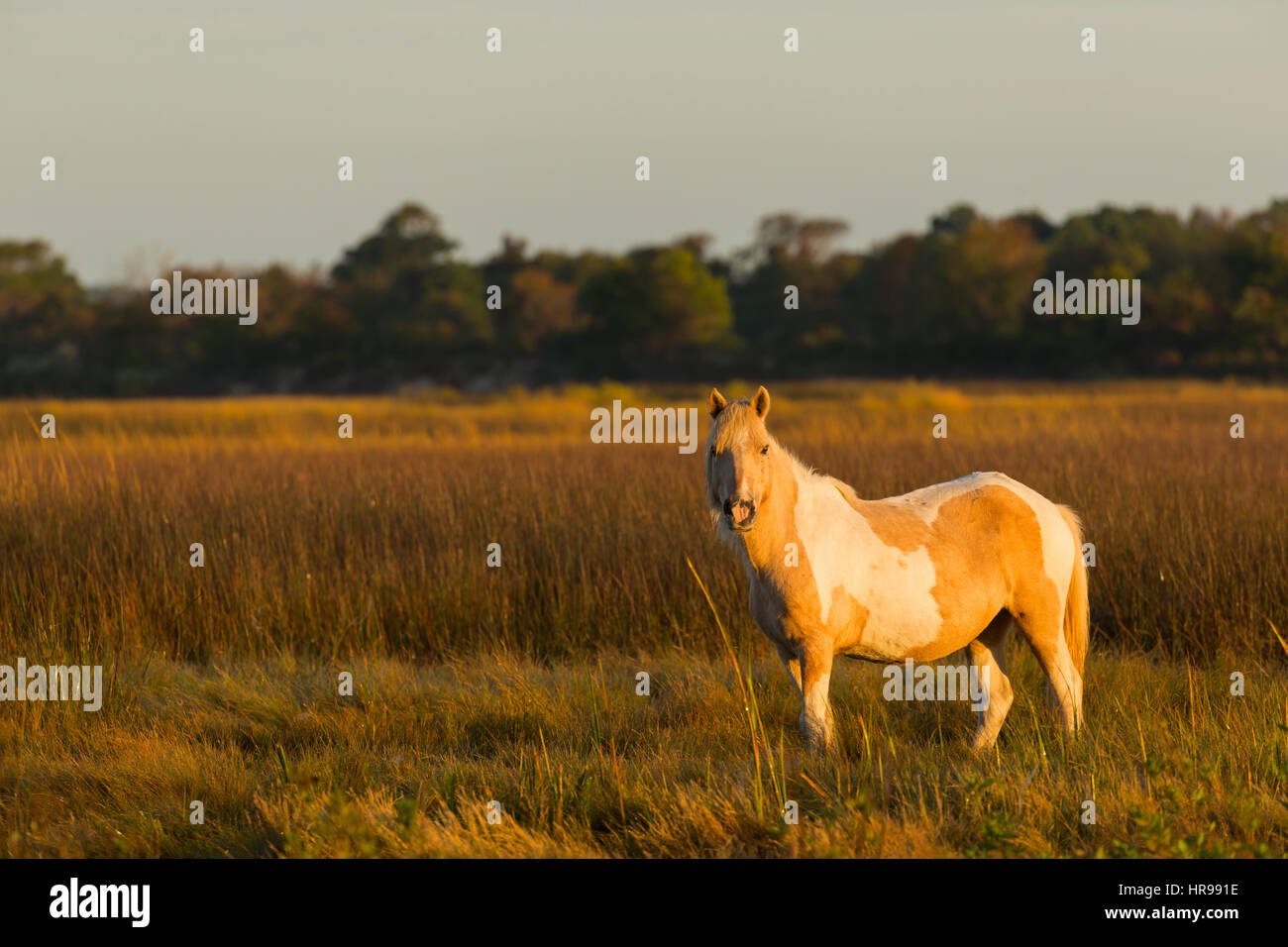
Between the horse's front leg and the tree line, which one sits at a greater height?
the tree line

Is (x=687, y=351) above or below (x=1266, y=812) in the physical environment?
above

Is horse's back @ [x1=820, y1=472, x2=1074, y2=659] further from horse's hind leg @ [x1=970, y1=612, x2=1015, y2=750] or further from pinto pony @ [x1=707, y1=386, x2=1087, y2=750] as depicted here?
horse's hind leg @ [x1=970, y1=612, x2=1015, y2=750]

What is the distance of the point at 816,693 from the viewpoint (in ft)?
14.1

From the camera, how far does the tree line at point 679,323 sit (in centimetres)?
4162

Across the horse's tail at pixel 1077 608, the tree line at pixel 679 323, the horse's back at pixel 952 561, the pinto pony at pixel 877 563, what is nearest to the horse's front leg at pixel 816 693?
the pinto pony at pixel 877 563

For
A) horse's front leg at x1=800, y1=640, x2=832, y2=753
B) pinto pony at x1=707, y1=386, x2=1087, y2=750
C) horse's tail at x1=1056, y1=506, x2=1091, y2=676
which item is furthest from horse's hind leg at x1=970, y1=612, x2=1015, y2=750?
Answer: horse's front leg at x1=800, y1=640, x2=832, y2=753

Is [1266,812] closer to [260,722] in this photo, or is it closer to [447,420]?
[260,722]

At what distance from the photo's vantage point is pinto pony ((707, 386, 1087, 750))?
4.18 metres

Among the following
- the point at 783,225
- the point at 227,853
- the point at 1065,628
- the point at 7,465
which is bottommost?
the point at 227,853

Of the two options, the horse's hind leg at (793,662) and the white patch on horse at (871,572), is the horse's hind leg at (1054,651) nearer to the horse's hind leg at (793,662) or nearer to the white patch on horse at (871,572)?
the white patch on horse at (871,572)

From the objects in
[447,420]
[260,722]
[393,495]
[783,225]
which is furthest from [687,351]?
[260,722]

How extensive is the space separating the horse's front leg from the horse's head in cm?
62

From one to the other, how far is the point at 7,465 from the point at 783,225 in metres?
48.8

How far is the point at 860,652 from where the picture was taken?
14.9 ft
